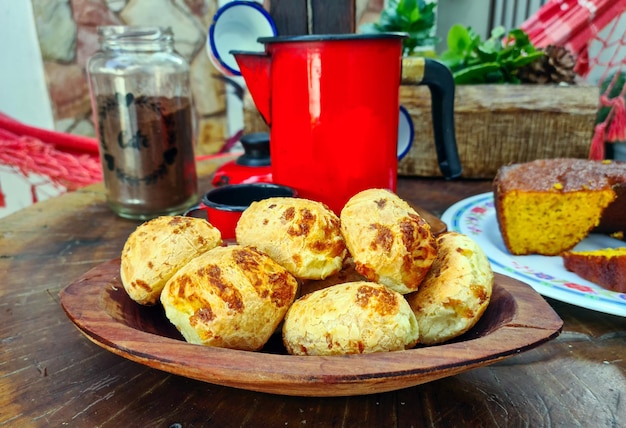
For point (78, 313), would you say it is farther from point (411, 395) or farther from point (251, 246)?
point (411, 395)

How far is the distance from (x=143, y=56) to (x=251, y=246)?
0.60 metres

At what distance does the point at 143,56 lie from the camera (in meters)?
0.89

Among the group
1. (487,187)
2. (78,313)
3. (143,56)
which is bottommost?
(487,187)

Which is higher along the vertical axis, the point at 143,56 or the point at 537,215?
the point at 143,56

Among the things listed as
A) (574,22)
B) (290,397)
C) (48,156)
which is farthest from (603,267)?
(48,156)

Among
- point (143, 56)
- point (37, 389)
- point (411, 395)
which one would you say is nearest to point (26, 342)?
point (37, 389)

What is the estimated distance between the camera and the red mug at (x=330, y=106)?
688 mm

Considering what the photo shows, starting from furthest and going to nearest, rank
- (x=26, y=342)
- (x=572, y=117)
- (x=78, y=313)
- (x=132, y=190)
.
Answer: (x=572, y=117) < (x=132, y=190) < (x=26, y=342) < (x=78, y=313)

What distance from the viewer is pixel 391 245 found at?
415 mm

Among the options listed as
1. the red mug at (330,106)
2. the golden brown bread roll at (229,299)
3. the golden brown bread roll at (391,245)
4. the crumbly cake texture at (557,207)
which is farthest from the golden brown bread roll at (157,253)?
the crumbly cake texture at (557,207)

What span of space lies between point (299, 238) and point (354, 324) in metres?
0.10

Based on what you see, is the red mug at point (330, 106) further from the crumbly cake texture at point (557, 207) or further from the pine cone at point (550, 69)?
the pine cone at point (550, 69)

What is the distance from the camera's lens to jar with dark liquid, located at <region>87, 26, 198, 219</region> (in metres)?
0.85

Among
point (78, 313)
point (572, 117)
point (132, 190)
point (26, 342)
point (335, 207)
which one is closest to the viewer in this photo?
point (78, 313)
